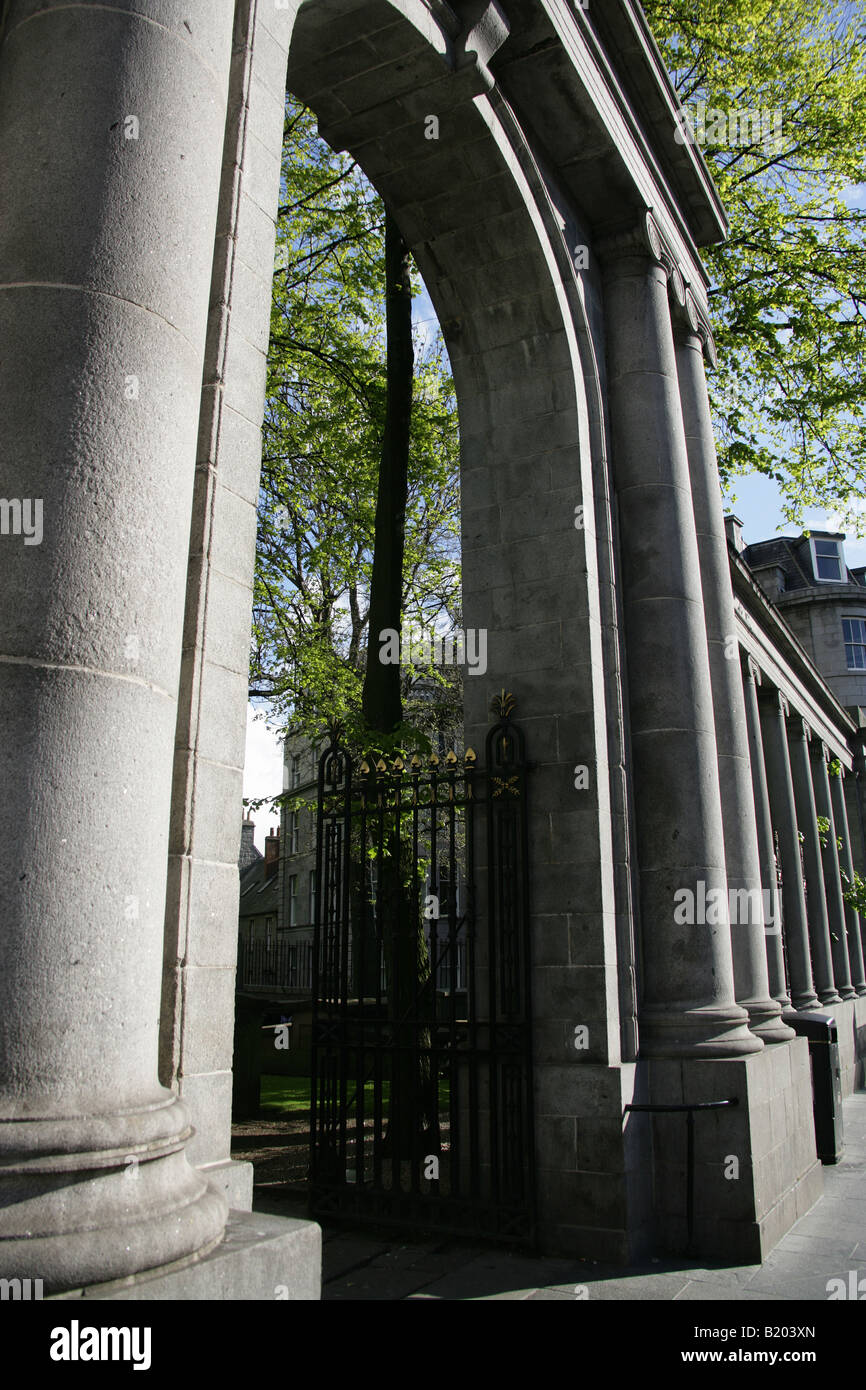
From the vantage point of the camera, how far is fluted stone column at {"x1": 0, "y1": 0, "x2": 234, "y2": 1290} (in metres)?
2.68

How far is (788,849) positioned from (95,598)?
1623 cm

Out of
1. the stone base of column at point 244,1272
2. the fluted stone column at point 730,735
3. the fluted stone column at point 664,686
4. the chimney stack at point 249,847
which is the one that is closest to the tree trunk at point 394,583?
the fluted stone column at point 664,686

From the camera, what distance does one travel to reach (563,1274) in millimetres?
6172

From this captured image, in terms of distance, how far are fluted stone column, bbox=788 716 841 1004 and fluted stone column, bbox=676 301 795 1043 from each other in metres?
10.2

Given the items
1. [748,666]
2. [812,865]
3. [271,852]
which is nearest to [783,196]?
[748,666]

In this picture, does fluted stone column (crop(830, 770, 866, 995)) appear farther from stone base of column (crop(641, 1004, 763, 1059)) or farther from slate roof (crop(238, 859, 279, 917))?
slate roof (crop(238, 859, 279, 917))

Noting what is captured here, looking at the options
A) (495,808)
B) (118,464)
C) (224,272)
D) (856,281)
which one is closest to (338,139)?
(224,272)

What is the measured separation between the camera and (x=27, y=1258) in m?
2.45

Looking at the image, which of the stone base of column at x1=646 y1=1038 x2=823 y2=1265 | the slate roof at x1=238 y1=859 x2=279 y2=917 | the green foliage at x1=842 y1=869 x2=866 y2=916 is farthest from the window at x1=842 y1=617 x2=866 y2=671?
the stone base of column at x1=646 y1=1038 x2=823 y2=1265

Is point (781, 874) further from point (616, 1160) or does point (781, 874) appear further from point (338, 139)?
point (338, 139)

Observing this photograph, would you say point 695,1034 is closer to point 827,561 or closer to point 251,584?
point 251,584

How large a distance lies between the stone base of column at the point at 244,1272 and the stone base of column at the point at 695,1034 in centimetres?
450

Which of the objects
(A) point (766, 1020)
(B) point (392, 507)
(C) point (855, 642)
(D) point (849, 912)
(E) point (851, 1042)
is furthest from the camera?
(C) point (855, 642)

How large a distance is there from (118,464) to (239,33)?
8.48 ft
